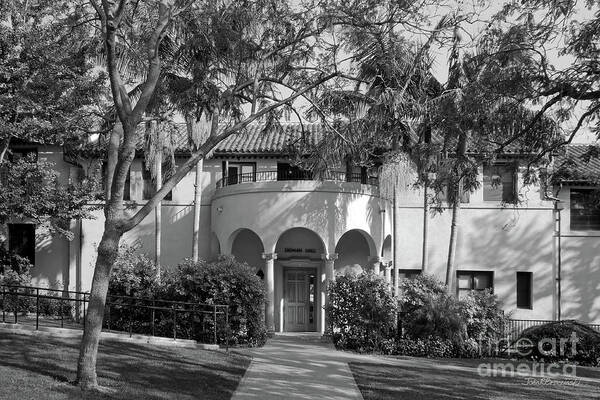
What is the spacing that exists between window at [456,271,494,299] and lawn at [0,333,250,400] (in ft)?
42.3

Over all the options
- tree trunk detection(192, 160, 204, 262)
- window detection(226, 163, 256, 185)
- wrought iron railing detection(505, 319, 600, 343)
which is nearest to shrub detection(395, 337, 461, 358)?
wrought iron railing detection(505, 319, 600, 343)

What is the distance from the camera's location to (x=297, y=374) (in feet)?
51.5

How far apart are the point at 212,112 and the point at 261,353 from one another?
756cm

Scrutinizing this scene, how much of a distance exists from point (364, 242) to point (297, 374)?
1205 cm

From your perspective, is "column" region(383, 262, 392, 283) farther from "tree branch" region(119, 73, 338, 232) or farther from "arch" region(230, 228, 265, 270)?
"tree branch" region(119, 73, 338, 232)

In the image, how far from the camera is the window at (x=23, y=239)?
28.3m

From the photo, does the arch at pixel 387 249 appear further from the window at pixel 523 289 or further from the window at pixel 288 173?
the window at pixel 523 289

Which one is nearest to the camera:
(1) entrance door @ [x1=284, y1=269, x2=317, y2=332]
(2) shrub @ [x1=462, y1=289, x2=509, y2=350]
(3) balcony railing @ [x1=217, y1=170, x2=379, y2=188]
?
(2) shrub @ [x1=462, y1=289, x2=509, y2=350]

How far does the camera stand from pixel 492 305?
2161 centimetres

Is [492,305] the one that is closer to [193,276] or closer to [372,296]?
[372,296]

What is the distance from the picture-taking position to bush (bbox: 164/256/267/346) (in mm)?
Answer: 20219

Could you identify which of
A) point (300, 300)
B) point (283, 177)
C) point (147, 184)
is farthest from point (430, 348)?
point (147, 184)

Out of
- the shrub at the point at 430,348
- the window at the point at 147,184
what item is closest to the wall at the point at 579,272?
the shrub at the point at 430,348

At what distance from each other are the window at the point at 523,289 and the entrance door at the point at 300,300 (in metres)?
7.87
